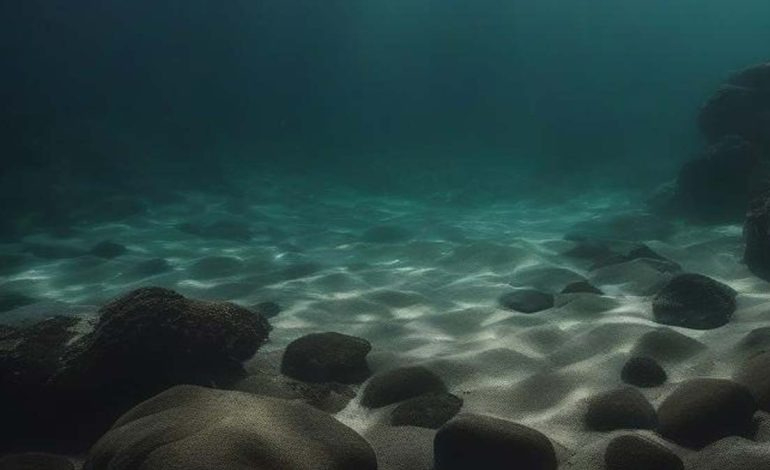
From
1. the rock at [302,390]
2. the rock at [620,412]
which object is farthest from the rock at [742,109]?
the rock at [302,390]

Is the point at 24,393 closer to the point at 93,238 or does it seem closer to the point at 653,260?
the point at 653,260

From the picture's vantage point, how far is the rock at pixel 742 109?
14.8 meters

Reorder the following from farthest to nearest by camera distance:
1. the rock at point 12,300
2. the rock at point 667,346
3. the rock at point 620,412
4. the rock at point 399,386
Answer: the rock at point 12,300 < the rock at point 667,346 < the rock at point 399,386 < the rock at point 620,412

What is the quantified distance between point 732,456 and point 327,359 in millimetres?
3717

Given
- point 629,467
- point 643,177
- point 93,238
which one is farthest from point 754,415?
point 643,177

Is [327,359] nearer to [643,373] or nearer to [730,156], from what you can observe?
[643,373]

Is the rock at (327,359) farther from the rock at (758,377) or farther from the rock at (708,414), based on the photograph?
the rock at (758,377)

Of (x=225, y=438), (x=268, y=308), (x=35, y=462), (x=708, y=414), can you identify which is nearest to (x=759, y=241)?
(x=708, y=414)

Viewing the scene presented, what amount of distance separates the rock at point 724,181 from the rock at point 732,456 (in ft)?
36.0

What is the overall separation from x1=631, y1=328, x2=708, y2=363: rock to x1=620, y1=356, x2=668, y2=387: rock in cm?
39

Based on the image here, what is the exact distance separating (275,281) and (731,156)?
1121 cm

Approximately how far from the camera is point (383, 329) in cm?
753

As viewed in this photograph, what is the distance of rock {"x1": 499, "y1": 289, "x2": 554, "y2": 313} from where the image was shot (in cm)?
781

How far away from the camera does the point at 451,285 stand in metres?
9.64
